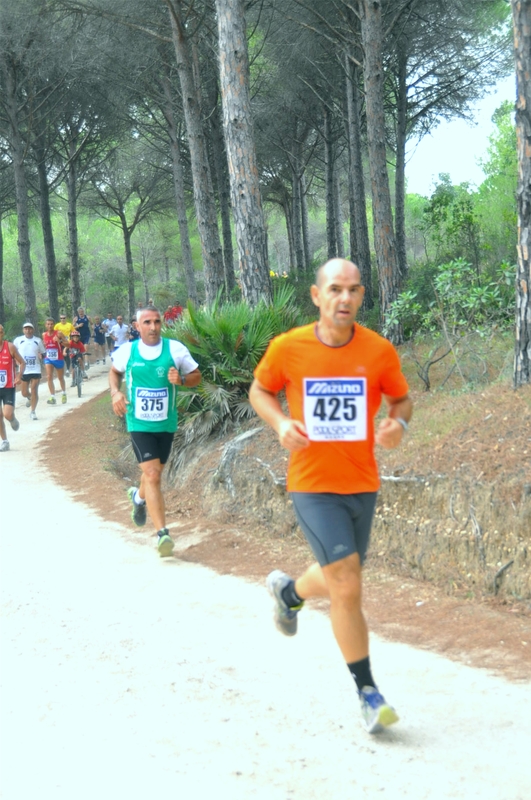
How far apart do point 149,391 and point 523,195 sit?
12.0 ft

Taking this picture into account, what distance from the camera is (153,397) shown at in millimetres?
8047

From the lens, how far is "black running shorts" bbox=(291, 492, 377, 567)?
164 inches

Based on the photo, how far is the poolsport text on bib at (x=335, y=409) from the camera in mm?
4160

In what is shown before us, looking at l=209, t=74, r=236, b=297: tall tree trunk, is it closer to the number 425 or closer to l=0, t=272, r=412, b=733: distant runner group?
l=0, t=272, r=412, b=733: distant runner group

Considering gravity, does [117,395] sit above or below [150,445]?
above

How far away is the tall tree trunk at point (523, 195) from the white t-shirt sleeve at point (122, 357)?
3.42 meters

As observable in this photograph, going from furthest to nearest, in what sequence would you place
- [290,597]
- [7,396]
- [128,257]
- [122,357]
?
[128,257]
[7,396]
[122,357]
[290,597]

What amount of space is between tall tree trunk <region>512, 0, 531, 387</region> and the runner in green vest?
2.84 metres

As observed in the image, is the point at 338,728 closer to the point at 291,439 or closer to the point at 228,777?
the point at 228,777

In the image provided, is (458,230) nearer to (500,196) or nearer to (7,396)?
(7,396)

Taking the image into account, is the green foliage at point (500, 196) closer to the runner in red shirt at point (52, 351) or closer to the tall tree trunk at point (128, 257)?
the runner in red shirt at point (52, 351)

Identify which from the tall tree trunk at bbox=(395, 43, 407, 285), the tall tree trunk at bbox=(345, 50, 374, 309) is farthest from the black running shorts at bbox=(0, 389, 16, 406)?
the tall tree trunk at bbox=(395, 43, 407, 285)

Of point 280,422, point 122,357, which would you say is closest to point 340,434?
point 280,422

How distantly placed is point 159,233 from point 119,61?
37.5 metres
